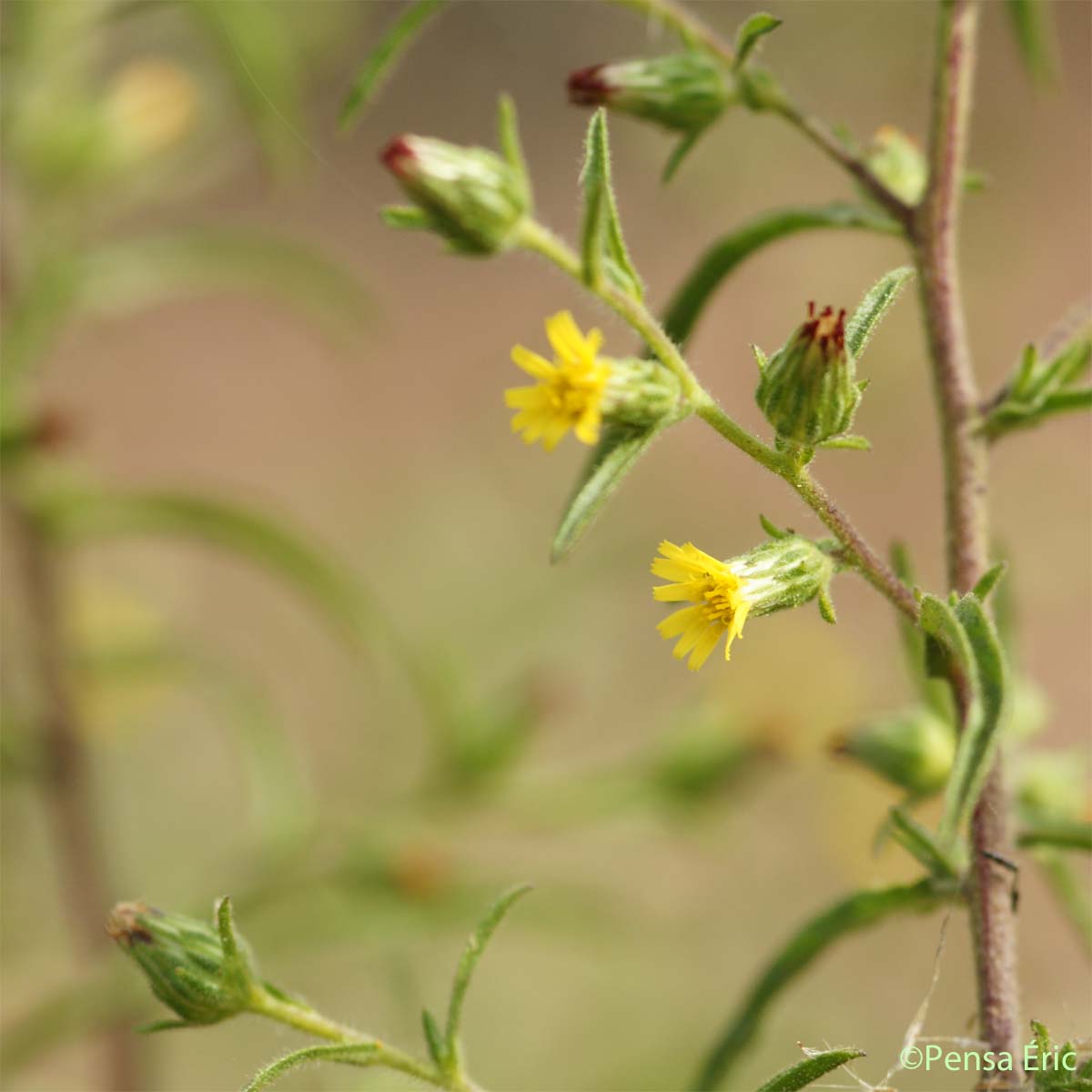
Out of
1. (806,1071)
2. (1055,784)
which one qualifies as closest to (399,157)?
(806,1071)

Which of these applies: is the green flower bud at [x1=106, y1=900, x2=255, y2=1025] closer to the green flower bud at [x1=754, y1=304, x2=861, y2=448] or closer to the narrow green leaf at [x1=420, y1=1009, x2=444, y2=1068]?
the narrow green leaf at [x1=420, y1=1009, x2=444, y2=1068]

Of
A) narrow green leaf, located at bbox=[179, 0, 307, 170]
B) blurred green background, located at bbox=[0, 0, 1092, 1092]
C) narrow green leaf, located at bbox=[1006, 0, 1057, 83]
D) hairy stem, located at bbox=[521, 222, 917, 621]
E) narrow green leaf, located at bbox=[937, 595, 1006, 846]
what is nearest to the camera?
narrow green leaf, located at bbox=[937, 595, 1006, 846]

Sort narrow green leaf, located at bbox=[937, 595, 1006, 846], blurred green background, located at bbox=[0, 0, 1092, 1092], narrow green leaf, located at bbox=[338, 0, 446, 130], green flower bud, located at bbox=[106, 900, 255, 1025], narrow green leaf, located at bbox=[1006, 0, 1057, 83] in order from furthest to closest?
blurred green background, located at bbox=[0, 0, 1092, 1092] < narrow green leaf, located at bbox=[1006, 0, 1057, 83] < narrow green leaf, located at bbox=[338, 0, 446, 130] < green flower bud, located at bbox=[106, 900, 255, 1025] < narrow green leaf, located at bbox=[937, 595, 1006, 846]

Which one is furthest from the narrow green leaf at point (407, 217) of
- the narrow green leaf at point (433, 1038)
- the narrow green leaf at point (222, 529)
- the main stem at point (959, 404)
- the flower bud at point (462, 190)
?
the narrow green leaf at point (222, 529)

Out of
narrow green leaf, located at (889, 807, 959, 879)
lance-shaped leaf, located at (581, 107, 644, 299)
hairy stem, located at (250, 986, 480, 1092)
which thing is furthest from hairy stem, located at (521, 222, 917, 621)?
hairy stem, located at (250, 986, 480, 1092)

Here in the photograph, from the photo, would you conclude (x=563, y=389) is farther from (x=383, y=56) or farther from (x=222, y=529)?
(x=222, y=529)

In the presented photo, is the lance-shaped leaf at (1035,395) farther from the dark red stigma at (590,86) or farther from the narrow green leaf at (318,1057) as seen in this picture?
the narrow green leaf at (318,1057)
